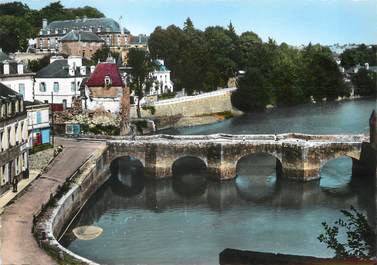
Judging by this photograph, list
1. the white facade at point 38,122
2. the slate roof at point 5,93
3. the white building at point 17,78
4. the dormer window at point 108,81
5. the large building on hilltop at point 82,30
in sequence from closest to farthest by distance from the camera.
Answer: the slate roof at point 5,93 < the white facade at point 38,122 < the white building at point 17,78 < the dormer window at point 108,81 < the large building on hilltop at point 82,30

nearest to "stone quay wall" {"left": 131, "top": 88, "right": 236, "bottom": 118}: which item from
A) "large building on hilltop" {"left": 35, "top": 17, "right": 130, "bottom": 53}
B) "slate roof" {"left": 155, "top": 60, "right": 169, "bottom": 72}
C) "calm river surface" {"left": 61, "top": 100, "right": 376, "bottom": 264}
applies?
"slate roof" {"left": 155, "top": 60, "right": 169, "bottom": 72}

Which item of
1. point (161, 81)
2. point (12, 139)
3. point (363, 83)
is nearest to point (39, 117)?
point (12, 139)

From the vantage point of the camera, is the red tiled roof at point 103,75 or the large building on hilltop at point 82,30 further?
the large building on hilltop at point 82,30

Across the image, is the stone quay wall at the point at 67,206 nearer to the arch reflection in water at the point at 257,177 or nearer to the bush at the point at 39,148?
the bush at the point at 39,148

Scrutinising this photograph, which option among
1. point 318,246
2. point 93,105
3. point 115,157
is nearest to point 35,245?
point 318,246

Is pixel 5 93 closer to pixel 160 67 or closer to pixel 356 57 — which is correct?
pixel 160 67

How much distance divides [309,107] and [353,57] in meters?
44.0

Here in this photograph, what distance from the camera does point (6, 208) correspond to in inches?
1153

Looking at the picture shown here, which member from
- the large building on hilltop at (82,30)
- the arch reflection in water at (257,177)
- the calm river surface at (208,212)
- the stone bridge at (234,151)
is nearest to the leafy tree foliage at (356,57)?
the large building on hilltop at (82,30)

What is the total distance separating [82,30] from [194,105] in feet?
85.8

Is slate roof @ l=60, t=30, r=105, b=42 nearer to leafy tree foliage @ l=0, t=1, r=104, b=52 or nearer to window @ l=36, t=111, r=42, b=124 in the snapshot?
leafy tree foliage @ l=0, t=1, r=104, b=52

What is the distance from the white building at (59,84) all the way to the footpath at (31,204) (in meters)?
17.9

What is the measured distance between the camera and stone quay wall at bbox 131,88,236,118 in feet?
236

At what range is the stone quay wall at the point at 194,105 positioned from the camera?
71.8 m
